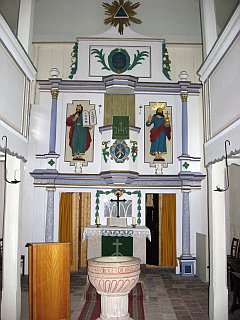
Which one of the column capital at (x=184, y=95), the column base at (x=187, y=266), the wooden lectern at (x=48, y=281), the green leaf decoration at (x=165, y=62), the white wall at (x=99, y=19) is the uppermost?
the white wall at (x=99, y=19)

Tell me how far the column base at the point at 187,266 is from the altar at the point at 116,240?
3.36 ft

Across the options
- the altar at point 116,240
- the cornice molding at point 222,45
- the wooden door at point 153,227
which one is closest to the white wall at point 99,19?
the wooden door at point 153,227

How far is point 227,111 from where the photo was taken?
201 inches

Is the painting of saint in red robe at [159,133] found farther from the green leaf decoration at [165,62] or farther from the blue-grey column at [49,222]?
the blue-grey column at [49,222]

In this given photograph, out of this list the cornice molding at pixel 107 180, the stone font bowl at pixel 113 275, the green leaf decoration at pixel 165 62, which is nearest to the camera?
the stone font bowl at pixel 113 275

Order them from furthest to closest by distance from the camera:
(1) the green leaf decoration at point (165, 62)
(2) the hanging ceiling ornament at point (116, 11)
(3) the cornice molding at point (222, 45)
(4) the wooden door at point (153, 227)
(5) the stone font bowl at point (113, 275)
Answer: (2) the hanging ceiling ornament at point (116, 11) < (1) the green leaf decoration at point (165, 62) < (4) the wooden door at point (153, 227) < (5) the stone font bowl at point (113, 275) < (3) the cornice molding at point (222, 45)

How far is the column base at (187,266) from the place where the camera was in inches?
383

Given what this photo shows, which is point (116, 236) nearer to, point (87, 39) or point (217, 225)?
point (217, 225)

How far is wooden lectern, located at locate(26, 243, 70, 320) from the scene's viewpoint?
4.85m

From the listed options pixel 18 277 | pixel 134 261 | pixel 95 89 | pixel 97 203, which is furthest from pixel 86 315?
pixel 95 89

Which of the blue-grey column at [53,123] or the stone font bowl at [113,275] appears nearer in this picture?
the stone font bowl at [113,275]

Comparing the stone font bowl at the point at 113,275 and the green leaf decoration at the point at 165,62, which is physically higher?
the green leaf decoration at the point at 165,62

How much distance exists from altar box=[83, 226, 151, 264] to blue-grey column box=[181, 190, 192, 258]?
3.64 ft

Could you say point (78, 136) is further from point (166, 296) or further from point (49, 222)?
point (166, 296)
